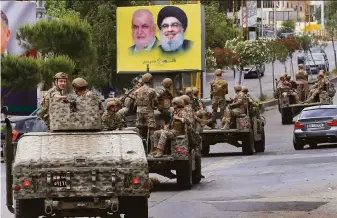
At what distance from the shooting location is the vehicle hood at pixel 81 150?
15.6 metres

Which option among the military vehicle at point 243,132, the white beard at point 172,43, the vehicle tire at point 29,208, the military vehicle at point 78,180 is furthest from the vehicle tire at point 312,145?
the vehicle tire at point 29,208

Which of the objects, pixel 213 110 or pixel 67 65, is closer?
pixel 213 110

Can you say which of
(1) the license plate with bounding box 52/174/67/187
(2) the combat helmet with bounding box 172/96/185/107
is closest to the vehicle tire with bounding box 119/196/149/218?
(1) the license plate with bounding box 52/174/67/187

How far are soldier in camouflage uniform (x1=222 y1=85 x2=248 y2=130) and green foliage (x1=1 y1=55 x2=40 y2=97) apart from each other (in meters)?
26.4

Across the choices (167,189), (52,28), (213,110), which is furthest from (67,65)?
(167,189)

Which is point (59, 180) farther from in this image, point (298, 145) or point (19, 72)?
point (19, 72)

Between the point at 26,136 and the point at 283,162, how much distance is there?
14.0 metres

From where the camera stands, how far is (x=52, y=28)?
6091 centimetres

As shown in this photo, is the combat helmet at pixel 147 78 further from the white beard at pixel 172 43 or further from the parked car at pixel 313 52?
the parked car at pixel 313 52

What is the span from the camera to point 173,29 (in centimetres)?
5522

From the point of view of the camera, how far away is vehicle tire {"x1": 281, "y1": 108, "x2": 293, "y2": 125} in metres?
47.3

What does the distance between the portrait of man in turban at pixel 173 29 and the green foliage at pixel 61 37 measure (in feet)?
21.5

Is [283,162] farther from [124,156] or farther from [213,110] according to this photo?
[124,156]

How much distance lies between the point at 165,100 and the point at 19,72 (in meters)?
33.8
